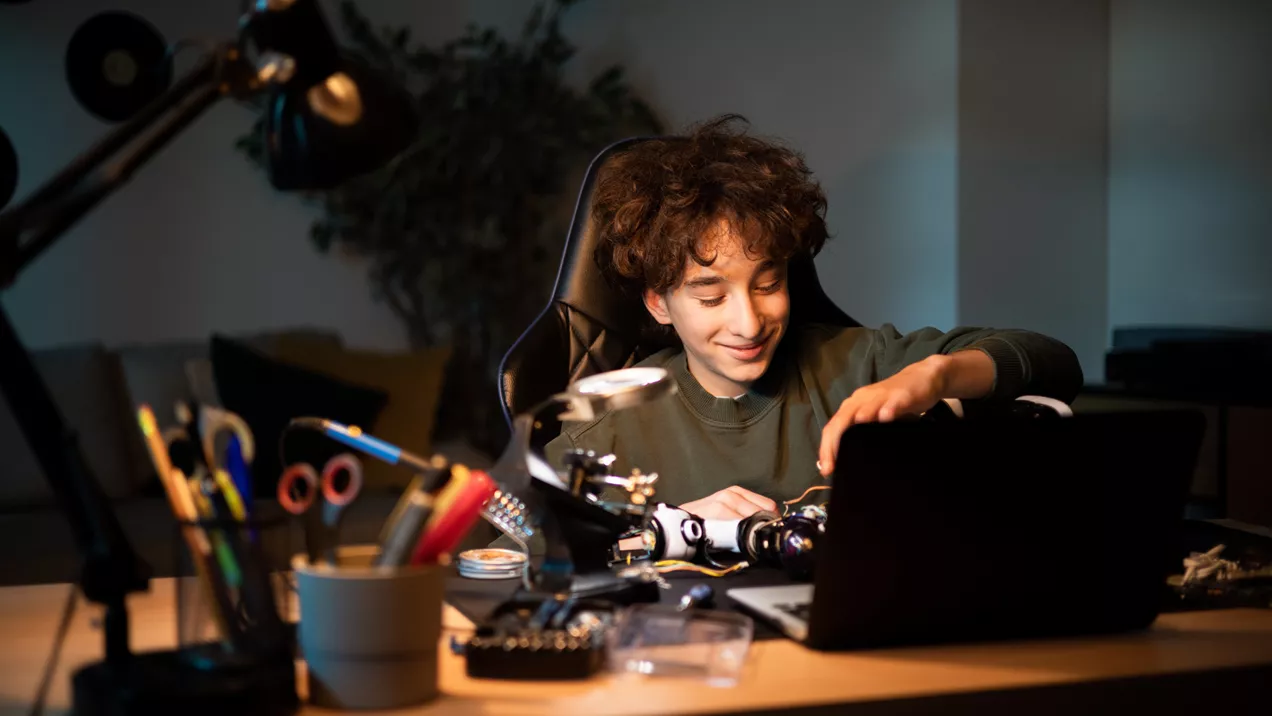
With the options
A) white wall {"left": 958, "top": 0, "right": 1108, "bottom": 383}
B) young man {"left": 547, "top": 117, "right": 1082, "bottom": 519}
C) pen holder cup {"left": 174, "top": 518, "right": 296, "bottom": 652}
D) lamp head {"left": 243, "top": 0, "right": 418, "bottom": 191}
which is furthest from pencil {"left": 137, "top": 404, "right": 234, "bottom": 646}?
white wall {"left": 958, "top": 0, "right": 1108, "bottom": 383}

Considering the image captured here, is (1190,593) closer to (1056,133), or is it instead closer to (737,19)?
(1056,133)

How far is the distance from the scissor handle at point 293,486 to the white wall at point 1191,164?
8.00 ft

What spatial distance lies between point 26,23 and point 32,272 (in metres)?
0.78

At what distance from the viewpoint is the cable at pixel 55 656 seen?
74 centimetres

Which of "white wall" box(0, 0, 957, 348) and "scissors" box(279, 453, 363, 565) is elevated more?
"white wall" box(0, 0, 957, 348)

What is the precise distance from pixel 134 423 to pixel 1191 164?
2949 millimetres

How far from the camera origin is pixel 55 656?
84 cm

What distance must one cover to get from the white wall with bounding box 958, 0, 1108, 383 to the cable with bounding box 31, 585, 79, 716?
2.38 meters

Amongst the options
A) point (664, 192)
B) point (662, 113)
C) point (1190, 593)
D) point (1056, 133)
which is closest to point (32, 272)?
point (662, 113)

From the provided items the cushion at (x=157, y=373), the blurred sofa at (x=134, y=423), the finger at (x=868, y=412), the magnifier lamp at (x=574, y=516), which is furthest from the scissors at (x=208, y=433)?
the cushion at (x=157, y=373)

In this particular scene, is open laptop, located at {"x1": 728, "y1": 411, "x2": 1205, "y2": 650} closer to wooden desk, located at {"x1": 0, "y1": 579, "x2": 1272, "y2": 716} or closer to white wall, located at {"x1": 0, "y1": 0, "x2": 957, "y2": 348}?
wooden desk, located at {"x1": 0, "y1": 579, "x2": 1272, "y2": 716}

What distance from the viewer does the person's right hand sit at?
127cm

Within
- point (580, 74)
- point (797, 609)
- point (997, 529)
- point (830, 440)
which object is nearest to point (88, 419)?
point (580, 74)

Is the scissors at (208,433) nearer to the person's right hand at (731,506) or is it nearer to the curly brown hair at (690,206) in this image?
the person's right hand at (731,506)
